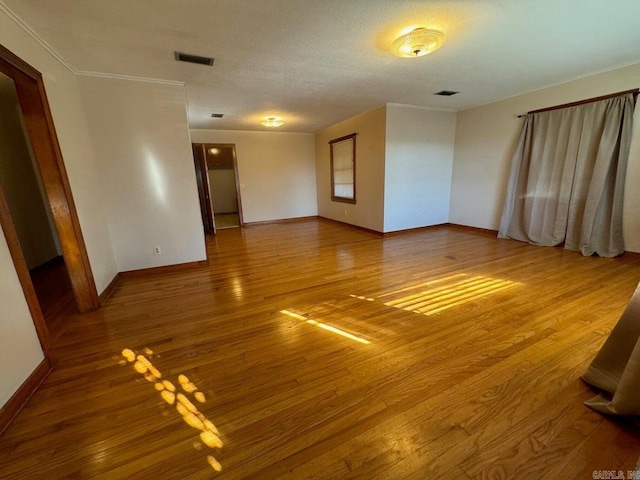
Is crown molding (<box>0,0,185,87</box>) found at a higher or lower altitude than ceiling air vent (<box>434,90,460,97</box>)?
lower

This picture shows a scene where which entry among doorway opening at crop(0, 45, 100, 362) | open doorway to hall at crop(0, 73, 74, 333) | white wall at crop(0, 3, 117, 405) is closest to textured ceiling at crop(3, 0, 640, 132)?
white wall at crop(0, 3, 117, 405)

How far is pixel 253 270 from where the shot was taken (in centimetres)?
366

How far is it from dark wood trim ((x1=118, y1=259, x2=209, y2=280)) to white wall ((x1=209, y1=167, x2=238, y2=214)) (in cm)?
663

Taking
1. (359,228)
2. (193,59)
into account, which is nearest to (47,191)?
(193,59)

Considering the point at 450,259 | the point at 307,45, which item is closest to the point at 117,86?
the point at 307,45

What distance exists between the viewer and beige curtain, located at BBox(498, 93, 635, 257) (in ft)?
11.3

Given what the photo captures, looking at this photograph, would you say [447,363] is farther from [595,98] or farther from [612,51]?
[595,98]

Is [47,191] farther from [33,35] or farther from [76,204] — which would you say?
[33,35]

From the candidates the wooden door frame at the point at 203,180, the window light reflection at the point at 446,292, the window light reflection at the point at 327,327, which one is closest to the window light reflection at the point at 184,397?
the window light reflection at the point at 327,327

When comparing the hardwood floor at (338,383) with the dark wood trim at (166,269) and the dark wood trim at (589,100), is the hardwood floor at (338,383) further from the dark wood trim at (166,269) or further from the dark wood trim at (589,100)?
the dark wood trim at (589,100)

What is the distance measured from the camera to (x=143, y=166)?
327 cm

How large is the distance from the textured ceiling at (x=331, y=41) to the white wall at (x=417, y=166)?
105cm

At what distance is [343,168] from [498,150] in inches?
126

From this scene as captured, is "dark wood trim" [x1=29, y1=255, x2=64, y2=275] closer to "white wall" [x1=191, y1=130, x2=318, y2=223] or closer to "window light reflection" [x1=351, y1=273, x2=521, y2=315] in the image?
"white wall" [x1=191, y1=130, x2=318, y2=223]
